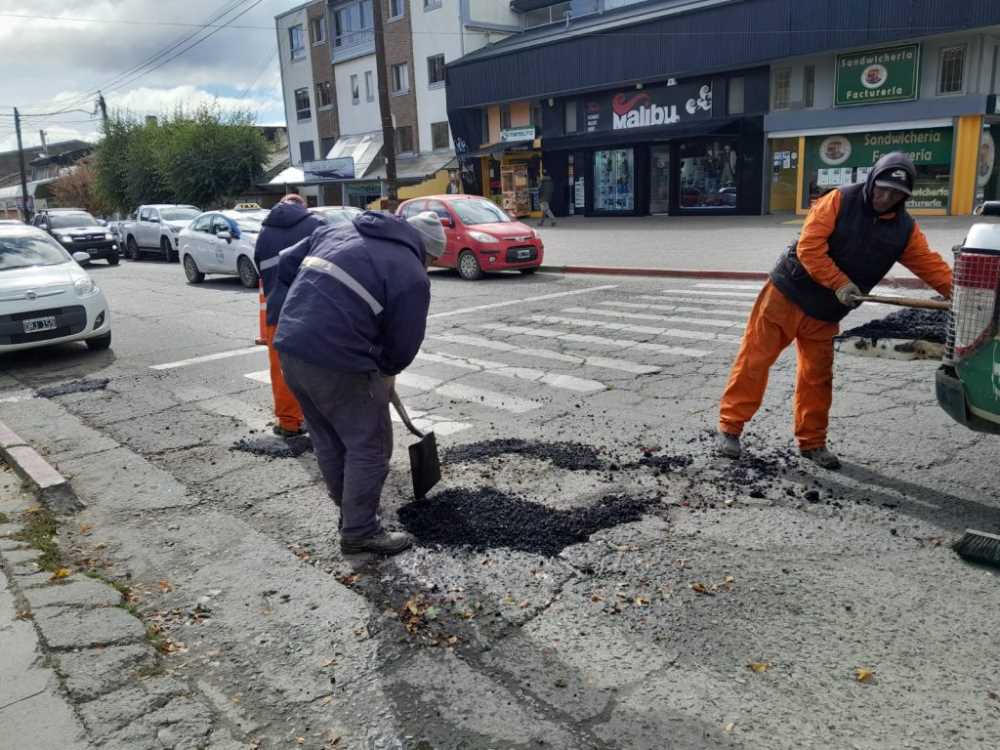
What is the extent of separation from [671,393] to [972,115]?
19469 millimetres

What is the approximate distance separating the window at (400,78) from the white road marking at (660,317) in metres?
31.3

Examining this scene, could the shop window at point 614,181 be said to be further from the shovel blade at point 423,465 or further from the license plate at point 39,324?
the shovel blade at point 423,465

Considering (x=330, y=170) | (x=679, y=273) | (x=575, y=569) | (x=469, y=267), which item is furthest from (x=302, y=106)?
(x=575, y=569)

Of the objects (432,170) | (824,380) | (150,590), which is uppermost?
(432,170)

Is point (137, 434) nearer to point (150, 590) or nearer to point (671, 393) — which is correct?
point (150, 590)

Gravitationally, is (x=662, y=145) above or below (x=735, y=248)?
above

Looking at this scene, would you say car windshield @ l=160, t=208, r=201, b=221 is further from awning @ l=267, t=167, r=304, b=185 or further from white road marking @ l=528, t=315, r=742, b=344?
white road marking @ l=528, t=315, r=742, b=344

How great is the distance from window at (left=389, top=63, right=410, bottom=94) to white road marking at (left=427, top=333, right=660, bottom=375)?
3273 centimetres

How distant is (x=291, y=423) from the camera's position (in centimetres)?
612

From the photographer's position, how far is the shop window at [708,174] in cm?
2752

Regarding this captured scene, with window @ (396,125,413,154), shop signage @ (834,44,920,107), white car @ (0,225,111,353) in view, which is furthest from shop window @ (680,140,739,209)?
white car @ (0,225,111,353)

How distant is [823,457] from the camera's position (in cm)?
501

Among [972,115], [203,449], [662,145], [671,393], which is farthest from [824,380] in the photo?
[662,145]

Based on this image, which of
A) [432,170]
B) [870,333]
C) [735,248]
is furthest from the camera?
[432,170]
